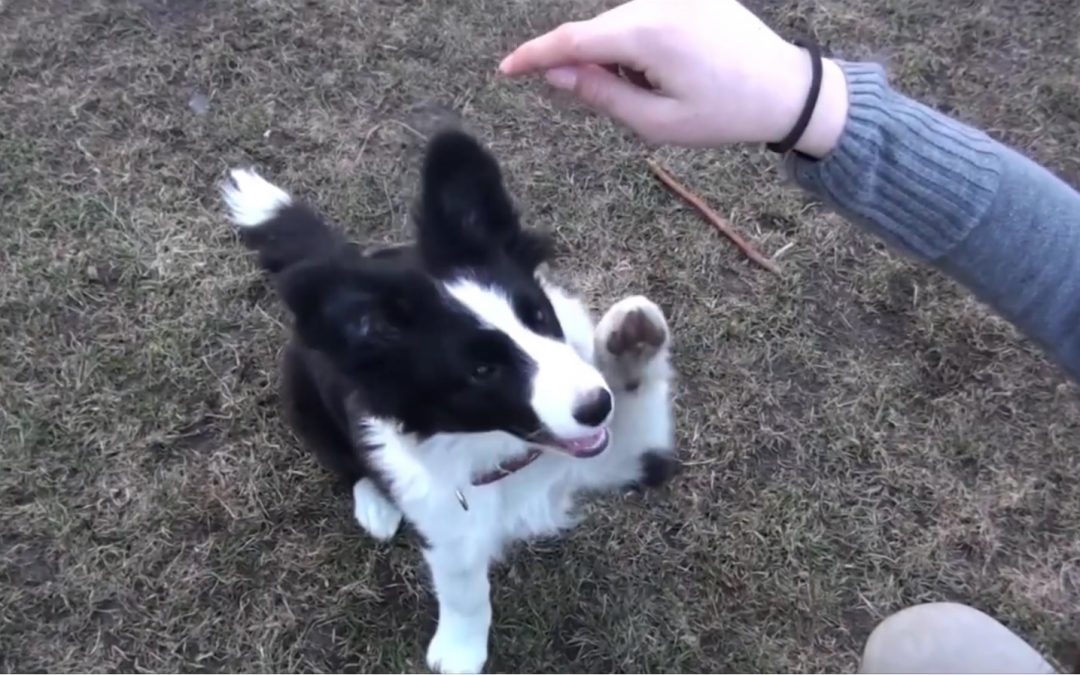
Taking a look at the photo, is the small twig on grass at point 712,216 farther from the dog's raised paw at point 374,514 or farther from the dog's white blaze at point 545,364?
the dog's white blaze at point 545,364

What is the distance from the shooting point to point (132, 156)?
325 centimetres

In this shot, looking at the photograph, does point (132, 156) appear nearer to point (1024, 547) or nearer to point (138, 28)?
point (138, 28)

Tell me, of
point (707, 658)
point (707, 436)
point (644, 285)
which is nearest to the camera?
point (707, 658)

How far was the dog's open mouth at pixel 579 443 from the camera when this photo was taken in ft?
6.38

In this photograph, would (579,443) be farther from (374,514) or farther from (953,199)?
(374,514)

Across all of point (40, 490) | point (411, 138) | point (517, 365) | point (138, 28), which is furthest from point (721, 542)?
point (138, 28)

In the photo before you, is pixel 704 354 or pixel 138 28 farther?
pixel 138 28

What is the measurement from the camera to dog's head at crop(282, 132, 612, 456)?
1808 mm

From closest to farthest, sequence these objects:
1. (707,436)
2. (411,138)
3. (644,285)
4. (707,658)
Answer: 1. (707,658)
2. (707,436)
3. (644,285)
4. (411,138)

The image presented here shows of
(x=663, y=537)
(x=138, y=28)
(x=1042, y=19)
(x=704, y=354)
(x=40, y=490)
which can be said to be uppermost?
(x=1042, y=19)

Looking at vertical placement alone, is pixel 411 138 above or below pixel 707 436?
above

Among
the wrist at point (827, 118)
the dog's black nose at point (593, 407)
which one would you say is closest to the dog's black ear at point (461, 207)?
the dog's black nose at point (593, 407)

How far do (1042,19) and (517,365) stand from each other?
263cm

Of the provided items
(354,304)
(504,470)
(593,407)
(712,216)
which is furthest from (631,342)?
(712,216)
